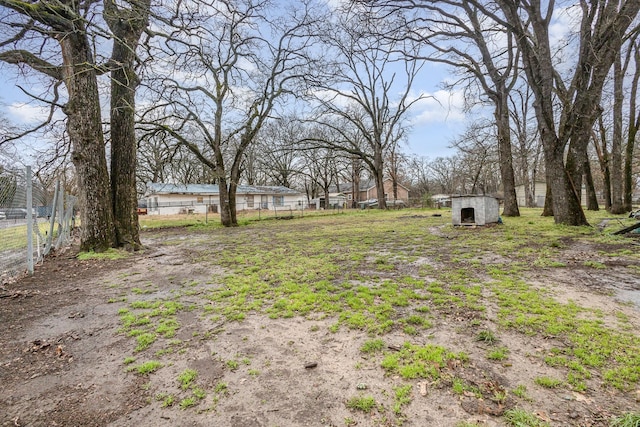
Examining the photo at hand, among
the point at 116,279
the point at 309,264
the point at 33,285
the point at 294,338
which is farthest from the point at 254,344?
the point at 33,285

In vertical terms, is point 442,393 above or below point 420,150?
below

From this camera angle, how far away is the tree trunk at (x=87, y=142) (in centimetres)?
646

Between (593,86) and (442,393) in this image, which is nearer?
(442,393)

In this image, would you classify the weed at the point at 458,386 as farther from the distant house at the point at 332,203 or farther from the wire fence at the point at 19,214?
the distant house at the point at 332,203

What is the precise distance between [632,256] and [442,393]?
539 cm

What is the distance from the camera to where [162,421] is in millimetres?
1758

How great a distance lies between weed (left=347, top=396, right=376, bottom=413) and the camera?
1.77 m

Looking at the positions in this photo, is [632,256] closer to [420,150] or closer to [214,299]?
[214,299]

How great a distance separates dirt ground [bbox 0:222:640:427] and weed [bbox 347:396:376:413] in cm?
4

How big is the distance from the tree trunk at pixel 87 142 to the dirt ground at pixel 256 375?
132 inches

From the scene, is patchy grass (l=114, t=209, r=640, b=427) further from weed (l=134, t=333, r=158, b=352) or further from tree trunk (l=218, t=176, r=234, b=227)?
tree trunk (l=218, t=176, r=234, b=227)

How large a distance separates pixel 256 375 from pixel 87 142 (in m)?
7.03

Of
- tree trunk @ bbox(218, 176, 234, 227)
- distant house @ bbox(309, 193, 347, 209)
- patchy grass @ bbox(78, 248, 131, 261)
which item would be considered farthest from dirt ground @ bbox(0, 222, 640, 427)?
distant house @ bbox(309, 193, 347, 209)

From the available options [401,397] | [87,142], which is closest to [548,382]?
[401,397]
